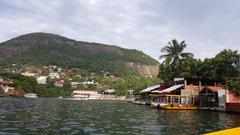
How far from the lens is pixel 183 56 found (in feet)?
309

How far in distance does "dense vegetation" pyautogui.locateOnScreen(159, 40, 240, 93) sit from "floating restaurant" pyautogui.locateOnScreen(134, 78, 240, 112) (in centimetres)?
241

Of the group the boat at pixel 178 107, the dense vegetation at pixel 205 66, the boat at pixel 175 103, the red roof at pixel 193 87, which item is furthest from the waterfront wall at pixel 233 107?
the red roof at pixel 193 87


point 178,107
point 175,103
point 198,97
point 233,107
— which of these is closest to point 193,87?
point 198,97

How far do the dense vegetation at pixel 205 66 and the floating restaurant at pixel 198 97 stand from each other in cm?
241

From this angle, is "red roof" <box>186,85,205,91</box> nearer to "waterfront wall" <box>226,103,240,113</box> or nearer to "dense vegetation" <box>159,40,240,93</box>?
"dense vegetation" <box>159,40,240,93</box>

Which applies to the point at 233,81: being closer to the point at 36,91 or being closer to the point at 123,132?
the point at 123,132

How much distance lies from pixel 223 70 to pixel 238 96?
19421mm

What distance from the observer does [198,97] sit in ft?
247

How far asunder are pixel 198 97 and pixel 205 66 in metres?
14.1

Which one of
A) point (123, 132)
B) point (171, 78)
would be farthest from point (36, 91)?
point (123, 132)

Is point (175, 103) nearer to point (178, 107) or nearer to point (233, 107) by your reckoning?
point (178, 107)

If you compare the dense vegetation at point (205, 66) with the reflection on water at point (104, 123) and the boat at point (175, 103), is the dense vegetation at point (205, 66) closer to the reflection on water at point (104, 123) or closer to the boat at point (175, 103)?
the boat at point (175, 103)

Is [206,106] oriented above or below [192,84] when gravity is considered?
below

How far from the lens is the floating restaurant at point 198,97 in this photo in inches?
2505
